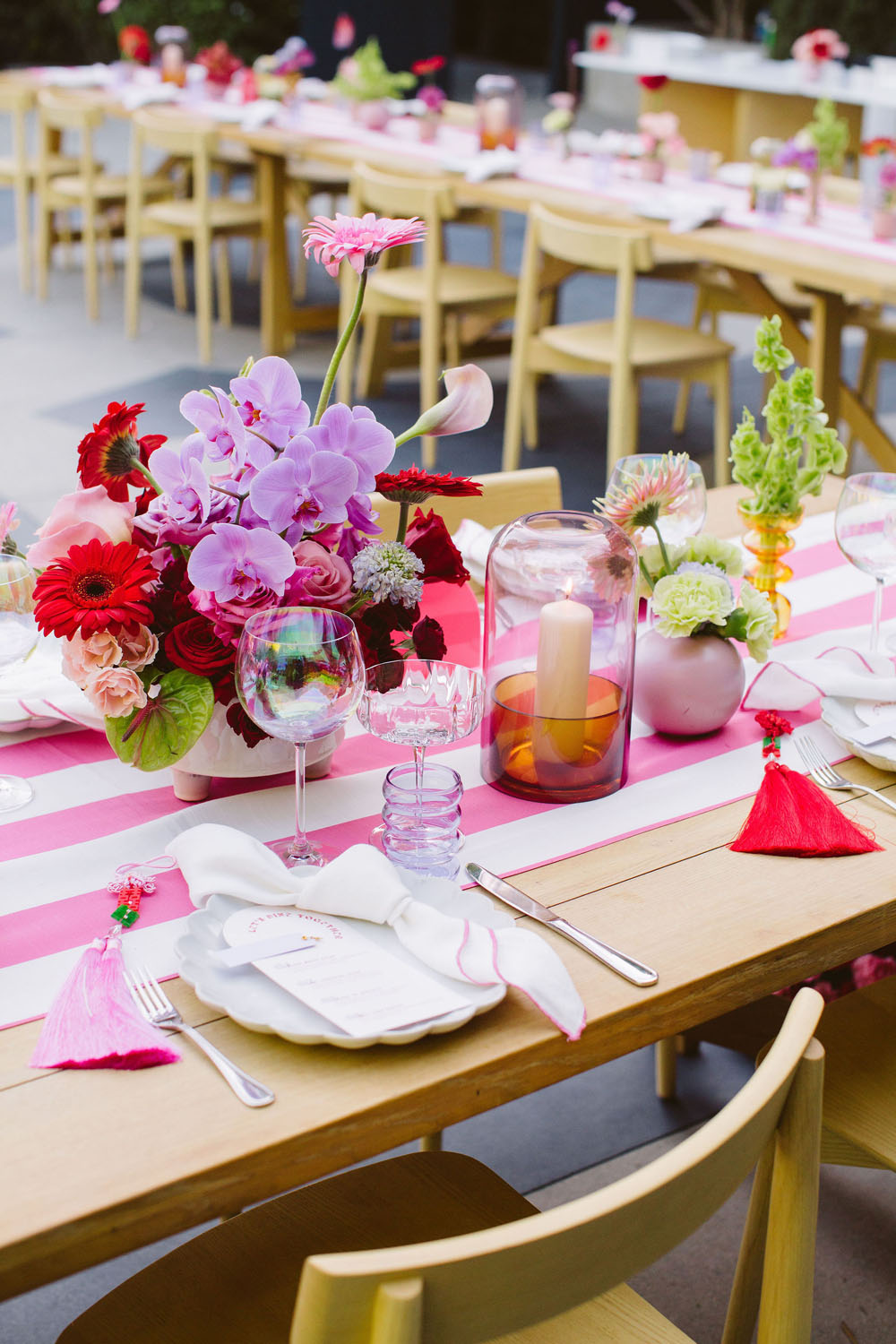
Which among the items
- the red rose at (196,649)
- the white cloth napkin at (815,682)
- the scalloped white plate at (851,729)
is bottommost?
the scalloped white plate at (851,729)

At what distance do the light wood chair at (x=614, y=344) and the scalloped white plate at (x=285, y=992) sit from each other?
9.28 ft

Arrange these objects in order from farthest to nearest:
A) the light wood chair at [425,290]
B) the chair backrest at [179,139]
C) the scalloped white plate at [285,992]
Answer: the chair backrest at [179,139] → the light wood chair at [425,290] → the scalloped white plate at [285,992]

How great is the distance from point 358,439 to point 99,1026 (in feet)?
1.60

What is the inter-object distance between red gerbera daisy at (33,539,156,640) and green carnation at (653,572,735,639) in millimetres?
481

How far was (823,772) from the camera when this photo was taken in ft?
4.07

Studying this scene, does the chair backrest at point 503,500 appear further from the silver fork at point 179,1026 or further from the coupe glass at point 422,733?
the silver fork at point 179,1026

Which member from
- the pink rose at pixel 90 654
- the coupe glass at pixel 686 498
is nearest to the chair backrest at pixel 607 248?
the coupe glass at pixel 686 498

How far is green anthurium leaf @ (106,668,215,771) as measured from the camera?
110cm

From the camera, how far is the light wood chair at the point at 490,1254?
2.21ft

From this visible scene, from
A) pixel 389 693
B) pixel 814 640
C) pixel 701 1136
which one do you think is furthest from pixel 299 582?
pixel 814 640

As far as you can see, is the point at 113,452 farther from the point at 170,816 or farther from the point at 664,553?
the point at 664,553

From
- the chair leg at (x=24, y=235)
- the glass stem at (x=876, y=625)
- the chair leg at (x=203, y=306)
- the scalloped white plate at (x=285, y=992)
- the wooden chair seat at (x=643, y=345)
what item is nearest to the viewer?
the scalloped white plate at (x=285, y=992)

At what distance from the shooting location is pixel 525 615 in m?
1.26

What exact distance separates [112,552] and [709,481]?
3.40 m
